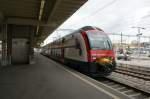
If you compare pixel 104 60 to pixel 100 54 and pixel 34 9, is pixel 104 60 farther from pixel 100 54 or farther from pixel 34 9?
A: pixel 34 9

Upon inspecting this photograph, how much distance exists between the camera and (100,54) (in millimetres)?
15312

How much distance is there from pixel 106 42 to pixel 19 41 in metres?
11.3

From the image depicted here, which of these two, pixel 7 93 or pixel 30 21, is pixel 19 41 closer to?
pixel 30 21

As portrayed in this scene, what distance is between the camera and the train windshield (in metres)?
15.5

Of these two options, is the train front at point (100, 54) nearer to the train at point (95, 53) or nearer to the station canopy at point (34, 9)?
the train at point (95, 53)

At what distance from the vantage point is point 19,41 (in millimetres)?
24547

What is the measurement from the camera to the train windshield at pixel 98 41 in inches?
609

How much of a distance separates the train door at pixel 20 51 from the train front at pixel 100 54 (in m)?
10.6

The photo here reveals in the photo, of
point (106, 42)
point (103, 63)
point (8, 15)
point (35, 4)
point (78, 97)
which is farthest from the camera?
point (8, 15)

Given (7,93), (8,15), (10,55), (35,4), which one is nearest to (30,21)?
(8,15)

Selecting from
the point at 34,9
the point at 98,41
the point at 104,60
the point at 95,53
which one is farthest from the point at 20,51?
the point at 104,60

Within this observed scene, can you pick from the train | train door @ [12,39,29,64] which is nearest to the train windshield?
the train

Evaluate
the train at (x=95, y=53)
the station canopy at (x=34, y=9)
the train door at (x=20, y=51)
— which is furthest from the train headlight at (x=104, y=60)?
the train door at (x=20, y=51)

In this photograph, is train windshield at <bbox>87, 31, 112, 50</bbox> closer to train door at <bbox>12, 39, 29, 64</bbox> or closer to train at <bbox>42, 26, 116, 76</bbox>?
train at <bbox>42, 26, 116, 76</bbox>
